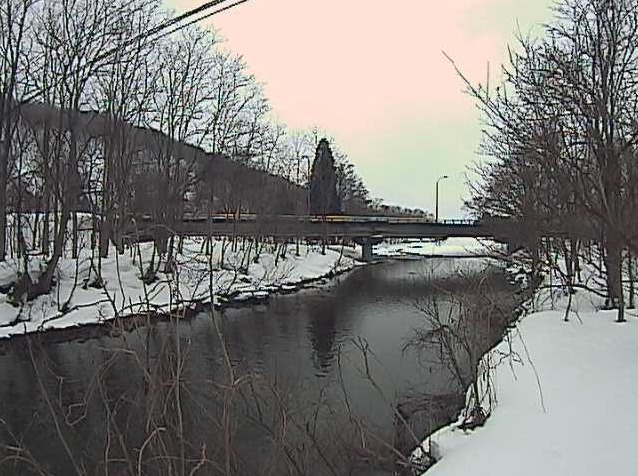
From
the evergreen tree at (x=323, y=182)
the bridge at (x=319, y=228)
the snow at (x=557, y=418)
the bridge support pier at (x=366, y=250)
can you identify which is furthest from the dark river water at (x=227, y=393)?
the evergreen tree at (x=323, y=182)

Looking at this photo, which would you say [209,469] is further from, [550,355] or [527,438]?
[550,355]

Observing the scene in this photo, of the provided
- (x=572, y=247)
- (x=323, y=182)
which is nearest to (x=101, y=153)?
(x=572, y=247)

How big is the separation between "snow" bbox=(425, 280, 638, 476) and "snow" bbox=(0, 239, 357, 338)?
153 inches

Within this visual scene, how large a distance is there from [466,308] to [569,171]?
5734mm

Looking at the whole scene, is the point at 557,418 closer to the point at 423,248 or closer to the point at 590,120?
the point at 590,120

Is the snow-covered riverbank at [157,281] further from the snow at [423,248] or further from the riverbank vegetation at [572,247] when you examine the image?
the snow at [423,248]

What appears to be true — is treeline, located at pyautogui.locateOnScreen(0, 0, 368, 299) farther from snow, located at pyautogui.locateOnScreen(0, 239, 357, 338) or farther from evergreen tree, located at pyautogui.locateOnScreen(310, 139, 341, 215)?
evergreen tree, located at pyautogui.locateOnScreen(310, 139, 341, 215)

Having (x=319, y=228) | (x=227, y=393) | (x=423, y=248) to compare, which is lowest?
(x=423, y=248)

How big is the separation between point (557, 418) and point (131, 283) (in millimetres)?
21873

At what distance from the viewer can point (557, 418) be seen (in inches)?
361

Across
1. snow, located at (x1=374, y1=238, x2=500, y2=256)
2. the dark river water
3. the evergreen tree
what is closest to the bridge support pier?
snow, located at (x1=374, y1=238, x2=500, y2=256)

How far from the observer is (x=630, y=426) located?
855 centimetres

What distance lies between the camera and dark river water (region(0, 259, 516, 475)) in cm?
658

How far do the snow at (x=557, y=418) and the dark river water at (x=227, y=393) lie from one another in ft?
3.62
